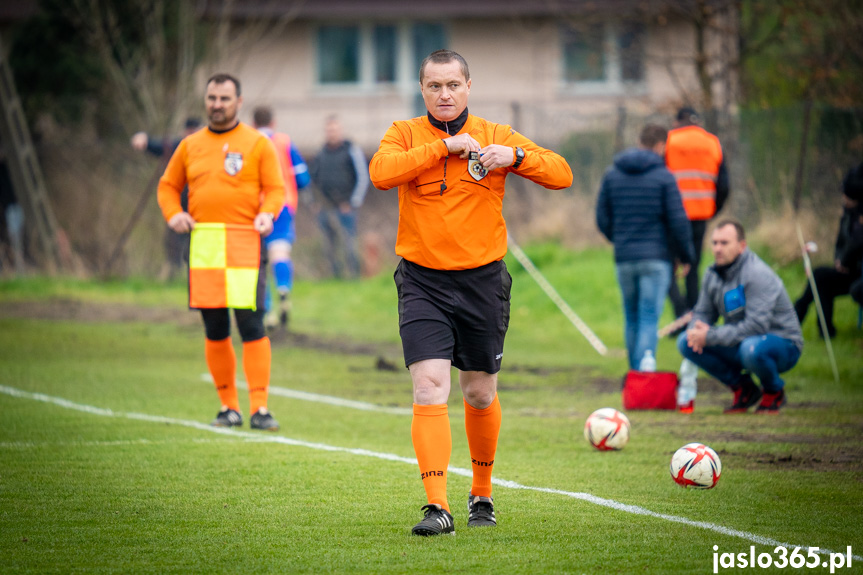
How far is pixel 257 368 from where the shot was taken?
8.21 m

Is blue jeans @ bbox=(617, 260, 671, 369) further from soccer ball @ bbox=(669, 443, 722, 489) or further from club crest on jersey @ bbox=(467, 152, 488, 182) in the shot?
club crest on jersey @ bbox=(467, 152, 488, 182)

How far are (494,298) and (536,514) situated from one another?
1133mm

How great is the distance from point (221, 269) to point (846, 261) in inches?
250

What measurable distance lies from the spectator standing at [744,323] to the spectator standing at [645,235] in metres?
0.92

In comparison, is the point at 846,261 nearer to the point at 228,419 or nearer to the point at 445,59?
the point at 228,419

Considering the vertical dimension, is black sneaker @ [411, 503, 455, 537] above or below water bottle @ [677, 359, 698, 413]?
above

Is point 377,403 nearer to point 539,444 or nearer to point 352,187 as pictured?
point 539,444

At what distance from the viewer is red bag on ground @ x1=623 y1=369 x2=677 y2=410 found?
30.1ft

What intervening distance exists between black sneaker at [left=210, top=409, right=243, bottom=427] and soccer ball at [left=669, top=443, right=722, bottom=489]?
3.45 m

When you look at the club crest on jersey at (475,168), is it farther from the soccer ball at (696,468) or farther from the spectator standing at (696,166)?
the spectator standing at (696,166)

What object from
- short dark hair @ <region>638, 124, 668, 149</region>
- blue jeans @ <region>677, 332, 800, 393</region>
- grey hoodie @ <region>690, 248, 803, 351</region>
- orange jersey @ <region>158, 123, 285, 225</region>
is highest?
short dark hair @ <region>638, 124, 668, 149</region>

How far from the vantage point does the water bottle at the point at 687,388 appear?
30.0 ft

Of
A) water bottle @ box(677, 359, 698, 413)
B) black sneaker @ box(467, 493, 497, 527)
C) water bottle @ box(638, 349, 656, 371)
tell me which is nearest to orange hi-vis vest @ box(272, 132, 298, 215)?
water bottle @ box(638, 349, 656, 371)

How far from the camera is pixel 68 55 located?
72.4 ft
